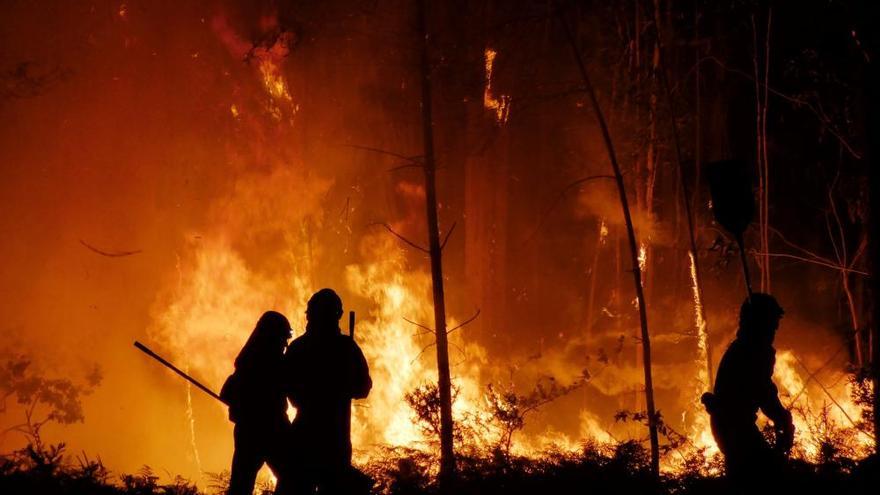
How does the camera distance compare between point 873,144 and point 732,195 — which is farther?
point 732,195

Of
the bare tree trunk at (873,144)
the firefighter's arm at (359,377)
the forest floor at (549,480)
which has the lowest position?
the forest floor at (549,480)

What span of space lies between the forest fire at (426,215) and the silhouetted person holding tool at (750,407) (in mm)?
3313

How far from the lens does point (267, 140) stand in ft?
41.8

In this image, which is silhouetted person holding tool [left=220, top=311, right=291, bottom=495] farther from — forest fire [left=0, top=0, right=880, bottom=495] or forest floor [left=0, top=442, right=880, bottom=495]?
forest fire [left=0, top=0, right=880, bottom=495]

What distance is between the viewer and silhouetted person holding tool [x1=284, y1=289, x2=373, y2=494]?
454 centimetres

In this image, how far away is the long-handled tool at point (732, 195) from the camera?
529 centimetres

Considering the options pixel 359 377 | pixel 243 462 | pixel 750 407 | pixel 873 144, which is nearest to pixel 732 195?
pixel 873 144

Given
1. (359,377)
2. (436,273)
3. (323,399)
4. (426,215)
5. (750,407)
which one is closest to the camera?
(750,407)

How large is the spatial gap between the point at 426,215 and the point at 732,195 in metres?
5.03

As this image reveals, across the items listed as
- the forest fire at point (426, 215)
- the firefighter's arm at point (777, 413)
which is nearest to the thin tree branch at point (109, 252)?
the forest fire at point (426, 215)

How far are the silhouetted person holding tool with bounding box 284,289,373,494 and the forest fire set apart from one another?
2.77 meters

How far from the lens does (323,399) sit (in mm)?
4586

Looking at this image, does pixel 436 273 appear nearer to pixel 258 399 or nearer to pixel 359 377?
pixel 359 377

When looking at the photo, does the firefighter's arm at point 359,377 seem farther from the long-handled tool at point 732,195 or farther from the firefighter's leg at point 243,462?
the long-handled tool at point 732,195
